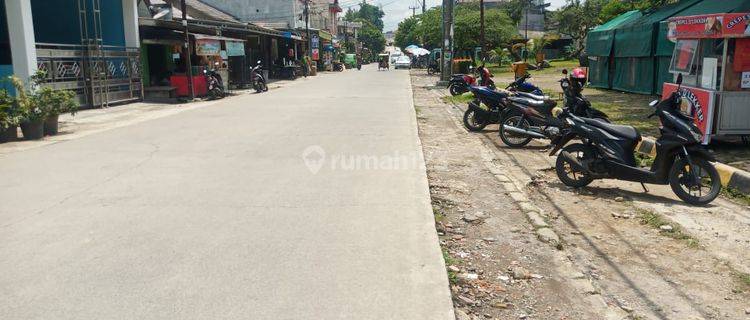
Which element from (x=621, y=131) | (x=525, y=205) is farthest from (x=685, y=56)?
(x=525, y=205)

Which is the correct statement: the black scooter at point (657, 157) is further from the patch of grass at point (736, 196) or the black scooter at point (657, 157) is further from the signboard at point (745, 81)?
the signboard at point (745, 81)

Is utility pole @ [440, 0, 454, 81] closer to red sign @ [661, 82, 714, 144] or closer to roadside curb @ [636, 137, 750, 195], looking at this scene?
red sign @ [661, 82, 714, 144]

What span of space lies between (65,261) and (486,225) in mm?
3758

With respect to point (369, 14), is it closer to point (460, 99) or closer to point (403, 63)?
point (403, 63)

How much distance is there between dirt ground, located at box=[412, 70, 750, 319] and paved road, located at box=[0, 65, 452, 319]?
0.35 metres

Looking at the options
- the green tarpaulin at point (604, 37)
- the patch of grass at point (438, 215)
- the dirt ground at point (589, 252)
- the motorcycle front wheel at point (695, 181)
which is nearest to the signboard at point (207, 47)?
the green tarpaulin at point (604, 37)

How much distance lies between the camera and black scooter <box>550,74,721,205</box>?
6.89 meters

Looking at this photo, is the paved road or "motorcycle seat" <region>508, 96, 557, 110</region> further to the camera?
"motorcycle seat" <region>508, 96, 557, 110</region>

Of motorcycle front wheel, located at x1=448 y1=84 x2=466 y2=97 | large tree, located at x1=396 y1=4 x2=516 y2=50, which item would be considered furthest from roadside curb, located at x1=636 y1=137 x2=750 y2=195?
large tree, located at x1=396 y1=4 x2=516 y2=50

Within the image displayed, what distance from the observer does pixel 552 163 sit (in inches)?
383

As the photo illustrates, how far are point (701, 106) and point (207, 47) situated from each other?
18159 millimetres

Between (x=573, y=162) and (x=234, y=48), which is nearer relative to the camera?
(x=573, y=162)

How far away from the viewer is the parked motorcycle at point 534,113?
1073cm

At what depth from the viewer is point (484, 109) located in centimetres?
1312
